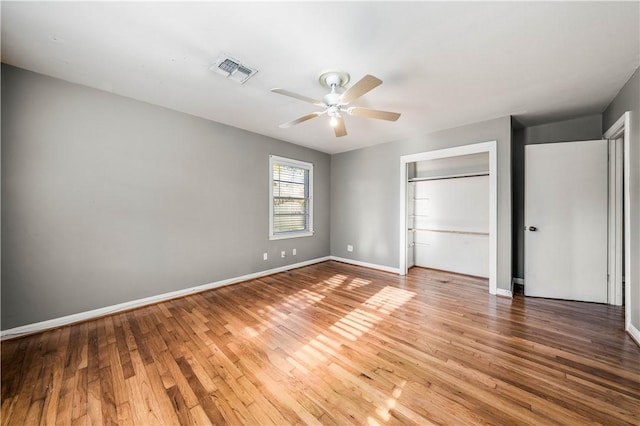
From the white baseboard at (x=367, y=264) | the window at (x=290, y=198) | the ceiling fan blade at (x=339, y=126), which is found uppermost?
the ceiling fan blade at (x=339, y=126)

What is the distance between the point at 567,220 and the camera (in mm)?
3188

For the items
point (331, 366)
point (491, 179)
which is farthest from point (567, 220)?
point (331, 366)

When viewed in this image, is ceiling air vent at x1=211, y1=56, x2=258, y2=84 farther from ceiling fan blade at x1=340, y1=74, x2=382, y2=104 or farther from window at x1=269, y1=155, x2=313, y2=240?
window at x1=269, y1=155, x2=313, y2=240

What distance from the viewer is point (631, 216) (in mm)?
2387

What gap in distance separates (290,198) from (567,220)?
4373 millimetres

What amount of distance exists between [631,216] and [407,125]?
267 centimetres

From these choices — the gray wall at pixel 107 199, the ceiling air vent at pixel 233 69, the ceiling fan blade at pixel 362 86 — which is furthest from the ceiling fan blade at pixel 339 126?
the gray wall at pixel 107 199

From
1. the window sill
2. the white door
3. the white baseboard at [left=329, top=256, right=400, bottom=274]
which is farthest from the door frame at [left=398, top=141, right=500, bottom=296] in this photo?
the window sill

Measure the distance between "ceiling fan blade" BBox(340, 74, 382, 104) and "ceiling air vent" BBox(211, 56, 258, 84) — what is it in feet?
3.12

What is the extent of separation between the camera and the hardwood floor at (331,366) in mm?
1438

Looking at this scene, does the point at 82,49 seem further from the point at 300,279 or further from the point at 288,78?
the point at 300,279

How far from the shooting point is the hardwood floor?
1.44 m

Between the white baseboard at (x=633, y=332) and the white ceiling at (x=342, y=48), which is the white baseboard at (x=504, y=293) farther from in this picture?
the white ceiling at (x=342, y=48)

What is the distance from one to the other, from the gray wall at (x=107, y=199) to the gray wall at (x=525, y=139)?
4662 mm
